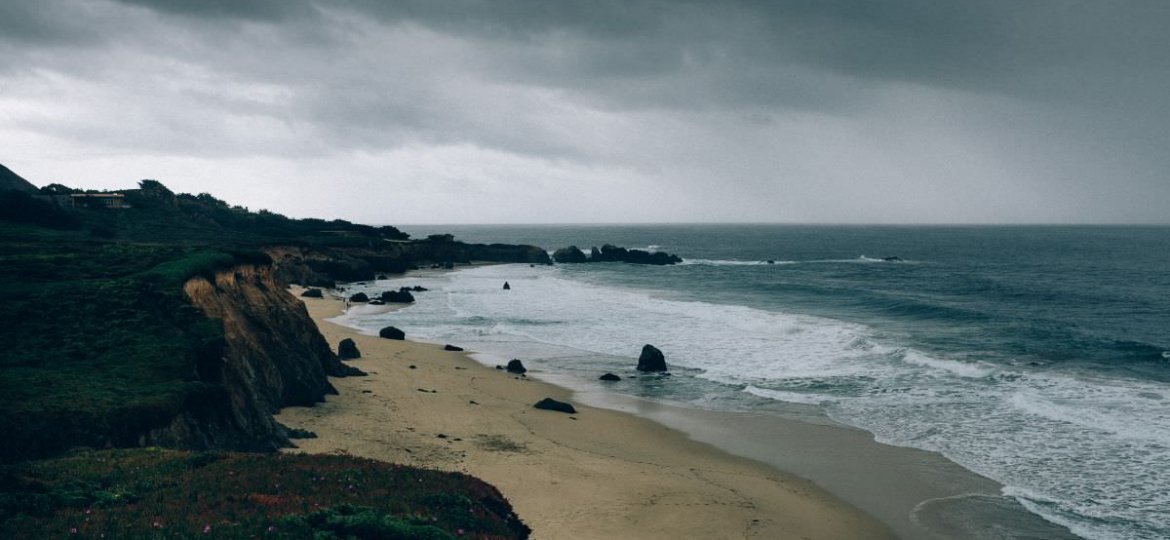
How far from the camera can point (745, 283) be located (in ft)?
265

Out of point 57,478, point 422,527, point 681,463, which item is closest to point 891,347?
point 681,463

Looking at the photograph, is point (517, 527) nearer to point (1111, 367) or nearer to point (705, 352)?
point (705, 352)

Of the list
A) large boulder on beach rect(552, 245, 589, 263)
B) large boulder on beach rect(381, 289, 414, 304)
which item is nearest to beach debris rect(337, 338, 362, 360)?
large boulder on beach rect(381, 289, 414, 304)

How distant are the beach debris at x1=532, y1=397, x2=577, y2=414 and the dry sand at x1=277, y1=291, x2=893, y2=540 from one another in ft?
1.17

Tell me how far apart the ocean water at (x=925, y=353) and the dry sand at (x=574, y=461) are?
567 cm

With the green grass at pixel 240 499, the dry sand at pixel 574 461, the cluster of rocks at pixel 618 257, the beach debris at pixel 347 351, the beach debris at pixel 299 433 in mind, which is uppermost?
the cluster of rocks at pixel 618 257

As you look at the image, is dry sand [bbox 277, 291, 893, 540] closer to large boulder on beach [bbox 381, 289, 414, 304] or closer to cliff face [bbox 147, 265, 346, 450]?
cliff face [bbox 147, 265, 346, 450]

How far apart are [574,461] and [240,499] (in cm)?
1162

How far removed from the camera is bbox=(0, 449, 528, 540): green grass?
1018cm

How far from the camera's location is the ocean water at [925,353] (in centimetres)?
2135

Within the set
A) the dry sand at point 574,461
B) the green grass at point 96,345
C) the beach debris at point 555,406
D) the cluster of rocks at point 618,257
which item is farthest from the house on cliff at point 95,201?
the cluster of rocks at point 618,257

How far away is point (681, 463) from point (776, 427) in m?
5.70

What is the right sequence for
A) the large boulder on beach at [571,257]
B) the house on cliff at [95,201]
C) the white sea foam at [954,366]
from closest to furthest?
1. the white sea foam at [954,366]
2. the house on cliff at [95,201]
3. the large boulder on beach at [571,257]

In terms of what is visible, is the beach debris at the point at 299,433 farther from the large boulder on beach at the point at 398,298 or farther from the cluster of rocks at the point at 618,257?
the cluster of rocks at the point at 618,257
